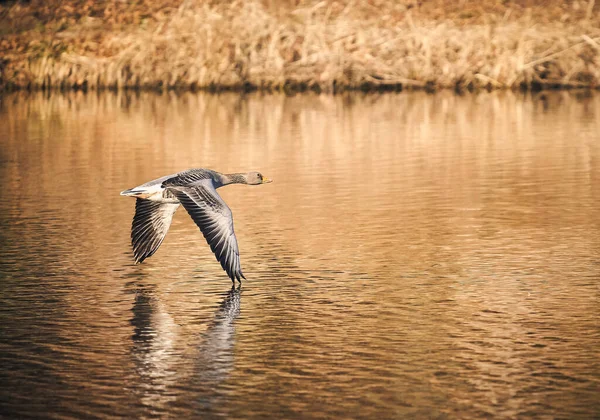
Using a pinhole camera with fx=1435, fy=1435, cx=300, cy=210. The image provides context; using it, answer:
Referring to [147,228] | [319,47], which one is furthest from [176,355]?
[319,47]

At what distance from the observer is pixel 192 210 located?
11.9 m

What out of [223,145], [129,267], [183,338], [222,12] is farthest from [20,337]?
[222,12]

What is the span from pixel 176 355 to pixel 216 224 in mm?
2090

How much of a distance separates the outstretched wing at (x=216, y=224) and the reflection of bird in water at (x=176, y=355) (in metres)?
0.31

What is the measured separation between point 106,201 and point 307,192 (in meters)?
2.61

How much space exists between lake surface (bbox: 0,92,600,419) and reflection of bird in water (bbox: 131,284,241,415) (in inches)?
1.0

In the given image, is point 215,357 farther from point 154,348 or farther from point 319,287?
point 319,287

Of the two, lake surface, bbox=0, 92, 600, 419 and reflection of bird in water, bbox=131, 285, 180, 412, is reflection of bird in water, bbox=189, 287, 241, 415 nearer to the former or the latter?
lake surface, bbox=0, 92, 600, 419

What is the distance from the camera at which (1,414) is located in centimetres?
840

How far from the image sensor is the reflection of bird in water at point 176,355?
8.78 m

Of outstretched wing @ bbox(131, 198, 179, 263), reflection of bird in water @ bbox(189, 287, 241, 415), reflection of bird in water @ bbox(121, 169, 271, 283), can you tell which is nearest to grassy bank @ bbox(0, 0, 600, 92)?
reflection of bird in water @ bbox(121, 169, 271, 283)

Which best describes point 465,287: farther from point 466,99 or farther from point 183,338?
point 466,99

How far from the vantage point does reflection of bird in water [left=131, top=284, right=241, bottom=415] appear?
878cm

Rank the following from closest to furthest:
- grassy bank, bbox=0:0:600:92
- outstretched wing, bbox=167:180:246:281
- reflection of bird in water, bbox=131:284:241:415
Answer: reflection of bird in water, bbox=131:284:241:415 → outstretched wing, bbox=167:180:246:281 → grassy bank, bbox=0:0:600:92
